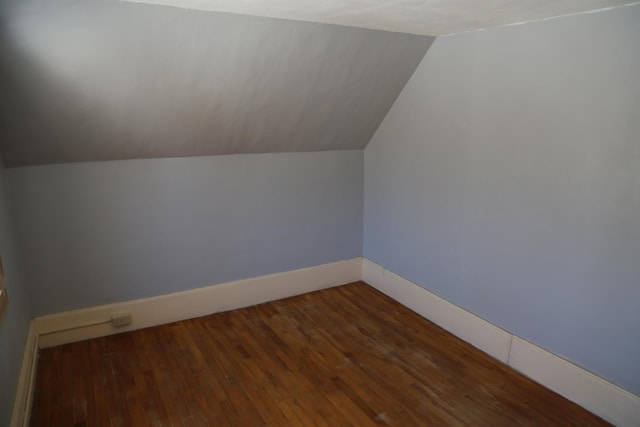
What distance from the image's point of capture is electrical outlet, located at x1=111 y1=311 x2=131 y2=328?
295cm

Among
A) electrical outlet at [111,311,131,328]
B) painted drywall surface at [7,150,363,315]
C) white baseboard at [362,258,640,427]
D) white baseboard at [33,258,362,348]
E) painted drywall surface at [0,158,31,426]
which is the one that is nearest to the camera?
painted drywall surface at [0,158,31,426]

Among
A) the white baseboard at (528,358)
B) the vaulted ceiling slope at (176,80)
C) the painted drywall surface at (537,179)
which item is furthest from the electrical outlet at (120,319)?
the painted drywall surface at (537,179)

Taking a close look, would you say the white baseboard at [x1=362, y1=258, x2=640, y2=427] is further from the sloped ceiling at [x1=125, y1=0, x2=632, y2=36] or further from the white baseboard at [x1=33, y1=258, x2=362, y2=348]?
the sloped ceiling at [x1=125, y1=0, x2=632, y2=36]

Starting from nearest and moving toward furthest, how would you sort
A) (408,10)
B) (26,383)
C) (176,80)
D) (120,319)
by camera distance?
(408,10) → (26,383) → (176,80) → (120,319)

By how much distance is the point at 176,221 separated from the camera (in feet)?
10.1

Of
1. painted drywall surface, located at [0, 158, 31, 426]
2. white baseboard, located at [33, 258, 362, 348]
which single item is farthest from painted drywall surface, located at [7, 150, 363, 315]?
painted drywall surface, located at [0, 158, 31, 426]

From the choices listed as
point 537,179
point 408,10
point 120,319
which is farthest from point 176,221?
point 537,179

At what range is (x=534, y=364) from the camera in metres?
2.45

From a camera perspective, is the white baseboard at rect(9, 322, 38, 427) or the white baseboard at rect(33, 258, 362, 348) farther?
the white baseboard at rect(33, 258, 362, 348)

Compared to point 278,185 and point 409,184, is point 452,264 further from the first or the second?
point 278,185

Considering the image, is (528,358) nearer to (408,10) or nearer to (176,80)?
(408,10)

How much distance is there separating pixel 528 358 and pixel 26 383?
2.75m

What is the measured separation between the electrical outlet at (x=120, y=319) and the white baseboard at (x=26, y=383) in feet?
1.48

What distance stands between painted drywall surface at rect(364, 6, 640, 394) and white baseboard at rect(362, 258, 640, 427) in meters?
0.06
